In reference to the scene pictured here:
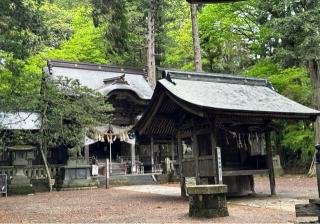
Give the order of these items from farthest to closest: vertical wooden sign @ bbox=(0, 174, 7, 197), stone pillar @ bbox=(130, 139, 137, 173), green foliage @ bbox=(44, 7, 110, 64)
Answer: green foliage @ bbox=(44, 7, 110, 64)
stone pillar @ bbox=(130, 139, 137, 173)
vertical wooden sign @ bbox=(0, 174, 7, 197)

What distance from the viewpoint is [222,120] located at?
12.0 meters

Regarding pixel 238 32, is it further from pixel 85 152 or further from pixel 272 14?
pixel 85 152

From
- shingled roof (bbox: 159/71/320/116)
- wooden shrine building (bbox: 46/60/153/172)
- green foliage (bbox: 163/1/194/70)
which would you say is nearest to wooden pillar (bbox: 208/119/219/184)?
shingled roof (bbox: 159/71/320/116)

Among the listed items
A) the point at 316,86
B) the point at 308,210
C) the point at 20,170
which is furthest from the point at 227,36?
the point at 308,210

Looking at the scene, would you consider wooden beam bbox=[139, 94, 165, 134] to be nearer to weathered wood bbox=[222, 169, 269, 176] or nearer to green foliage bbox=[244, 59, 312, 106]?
weathered wood bbox=[222, 169, 269, 176]

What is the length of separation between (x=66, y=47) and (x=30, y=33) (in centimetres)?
2212

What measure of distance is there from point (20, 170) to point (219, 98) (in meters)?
12.2

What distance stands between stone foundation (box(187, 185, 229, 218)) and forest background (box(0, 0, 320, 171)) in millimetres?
7467

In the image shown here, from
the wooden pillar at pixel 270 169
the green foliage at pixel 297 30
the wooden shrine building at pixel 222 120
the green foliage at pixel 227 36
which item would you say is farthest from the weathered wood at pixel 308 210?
the green foliage at pixel 227 36

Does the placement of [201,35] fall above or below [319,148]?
above

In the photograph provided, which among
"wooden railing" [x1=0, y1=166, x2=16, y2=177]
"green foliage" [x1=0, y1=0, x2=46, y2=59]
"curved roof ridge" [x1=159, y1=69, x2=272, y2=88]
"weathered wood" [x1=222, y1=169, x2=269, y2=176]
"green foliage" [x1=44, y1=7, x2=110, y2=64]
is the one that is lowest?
"weathered wood" [x1=222, y1=169, x2=269, y2=176]

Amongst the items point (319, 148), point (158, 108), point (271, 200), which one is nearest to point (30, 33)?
point (158, 108)

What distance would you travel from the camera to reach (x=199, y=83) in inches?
529

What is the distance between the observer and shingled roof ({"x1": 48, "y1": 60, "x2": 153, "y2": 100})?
26.4 metres
